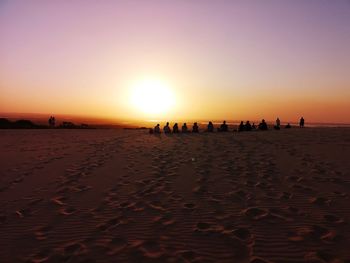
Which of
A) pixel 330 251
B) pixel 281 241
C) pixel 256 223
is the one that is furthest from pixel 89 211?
pixel 330 251

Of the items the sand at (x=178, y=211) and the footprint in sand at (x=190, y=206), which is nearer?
the sand at (x=178, y=211)

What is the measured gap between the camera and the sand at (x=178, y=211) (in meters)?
6.05

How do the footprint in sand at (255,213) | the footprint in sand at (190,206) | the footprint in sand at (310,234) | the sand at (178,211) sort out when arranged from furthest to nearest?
the footprint in sand at (190,206)
the footprint in sand at (255,213)
the footprint in sand at (310,234)
the sand at (178,211)

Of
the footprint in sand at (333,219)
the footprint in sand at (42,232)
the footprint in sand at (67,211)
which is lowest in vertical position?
the footprint in sand at (42,232)

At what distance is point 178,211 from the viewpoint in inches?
320

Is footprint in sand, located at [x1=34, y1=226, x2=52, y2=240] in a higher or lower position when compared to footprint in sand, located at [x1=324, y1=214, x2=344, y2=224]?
lower

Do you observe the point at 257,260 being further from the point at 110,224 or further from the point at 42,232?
the point at 42,232

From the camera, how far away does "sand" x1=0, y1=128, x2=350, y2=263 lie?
238 inches

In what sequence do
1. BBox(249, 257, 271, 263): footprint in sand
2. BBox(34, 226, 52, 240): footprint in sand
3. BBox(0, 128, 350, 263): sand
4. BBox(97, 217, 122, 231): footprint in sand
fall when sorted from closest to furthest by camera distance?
BBox(249, 257, 271, 263): footprint in sand < BBox(0, 128, 350, 263): sand < BBox(34, 226, 52, 240): footprint in sand < BBox(97, 217, 122, 231): footprint in sand

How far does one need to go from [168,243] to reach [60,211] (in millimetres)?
3209

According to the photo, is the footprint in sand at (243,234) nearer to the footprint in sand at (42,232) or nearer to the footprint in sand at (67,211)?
the footprint in sand at (42,232)

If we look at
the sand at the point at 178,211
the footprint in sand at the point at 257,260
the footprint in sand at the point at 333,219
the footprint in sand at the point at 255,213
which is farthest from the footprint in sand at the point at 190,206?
the footprint in sand at the point at 333,219

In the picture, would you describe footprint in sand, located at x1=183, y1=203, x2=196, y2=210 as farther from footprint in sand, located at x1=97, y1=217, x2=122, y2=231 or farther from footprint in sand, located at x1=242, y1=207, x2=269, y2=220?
footprint in sand, located at x1=97, y1=217, x2=122, y2=231

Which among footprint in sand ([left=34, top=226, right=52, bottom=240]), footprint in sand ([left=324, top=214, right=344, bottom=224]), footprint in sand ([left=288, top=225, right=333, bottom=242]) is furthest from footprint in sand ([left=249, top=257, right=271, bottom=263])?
footprint in sand ([left=34, top=226, right=52, bottom=240])
